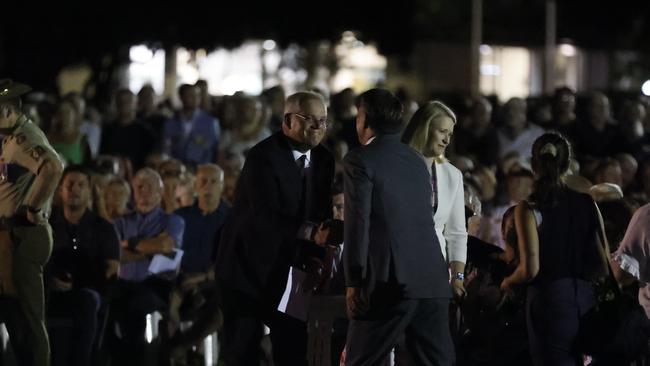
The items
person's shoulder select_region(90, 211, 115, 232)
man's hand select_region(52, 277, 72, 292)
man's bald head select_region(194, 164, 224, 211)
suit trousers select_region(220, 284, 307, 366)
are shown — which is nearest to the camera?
suit trousers select_region(220, 284, 307, 366)

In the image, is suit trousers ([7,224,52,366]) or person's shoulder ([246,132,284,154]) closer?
person's shoulder ([246,132,284,154])

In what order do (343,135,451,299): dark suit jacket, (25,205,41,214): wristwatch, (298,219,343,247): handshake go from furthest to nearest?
(25,205,41,214): wristwatch < (298,219,343,247): handshake < (343,135,451,299): dark suit jacket

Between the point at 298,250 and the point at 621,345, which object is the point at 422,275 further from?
the point at 621,345

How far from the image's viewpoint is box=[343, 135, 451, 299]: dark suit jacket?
7727 millimetres

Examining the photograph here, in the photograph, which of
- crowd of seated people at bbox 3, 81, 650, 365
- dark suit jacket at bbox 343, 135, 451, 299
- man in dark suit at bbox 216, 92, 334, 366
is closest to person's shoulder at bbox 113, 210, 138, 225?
crowd of seated people at bbox 3, 81, 650, 365

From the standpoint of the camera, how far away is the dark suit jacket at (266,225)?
8.55 meters

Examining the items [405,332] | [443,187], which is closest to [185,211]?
[443,187]

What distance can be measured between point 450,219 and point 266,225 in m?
1.07

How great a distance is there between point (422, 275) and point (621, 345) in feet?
6.80

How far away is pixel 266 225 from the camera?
857 centimetres

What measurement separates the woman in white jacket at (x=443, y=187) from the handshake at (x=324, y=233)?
2.06ft

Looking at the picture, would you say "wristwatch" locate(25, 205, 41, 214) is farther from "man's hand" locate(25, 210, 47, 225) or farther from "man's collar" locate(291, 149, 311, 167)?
"man's collar" locate(291, 149, 311, 167)

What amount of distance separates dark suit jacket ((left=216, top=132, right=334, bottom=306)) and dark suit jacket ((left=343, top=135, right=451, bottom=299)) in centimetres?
78

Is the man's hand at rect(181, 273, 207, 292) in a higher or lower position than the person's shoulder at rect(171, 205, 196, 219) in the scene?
lower
